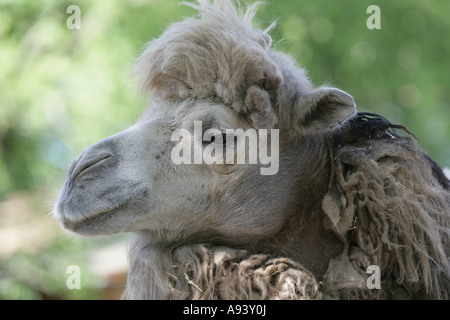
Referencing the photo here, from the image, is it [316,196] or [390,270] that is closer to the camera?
[390,270]

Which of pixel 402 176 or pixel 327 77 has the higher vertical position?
pixel 327 77

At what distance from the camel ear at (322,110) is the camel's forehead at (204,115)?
32cm

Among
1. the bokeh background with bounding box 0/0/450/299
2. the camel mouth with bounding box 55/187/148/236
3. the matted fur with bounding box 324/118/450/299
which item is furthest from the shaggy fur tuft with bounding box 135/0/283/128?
the bokeh background with bounding box 0/0/450/299

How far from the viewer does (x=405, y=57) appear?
9.38 metres

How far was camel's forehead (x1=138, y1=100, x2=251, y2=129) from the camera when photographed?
3.23m

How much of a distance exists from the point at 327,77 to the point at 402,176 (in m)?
5.88

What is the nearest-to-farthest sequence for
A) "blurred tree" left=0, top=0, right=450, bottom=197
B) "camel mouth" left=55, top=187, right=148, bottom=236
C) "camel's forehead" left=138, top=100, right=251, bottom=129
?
"camel mouth" left=55, top=187, right=148, bottom=236 < "camel's forehead" left=138, top=100, right=251, bottom=129 < "blurred tree" left=0, top=0, right=450, bottom=197

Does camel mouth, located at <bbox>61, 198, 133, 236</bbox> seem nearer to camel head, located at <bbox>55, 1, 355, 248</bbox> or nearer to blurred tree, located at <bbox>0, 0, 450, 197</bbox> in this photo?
camel head, located at <bbox>55, 1, 355, 248</bbox>

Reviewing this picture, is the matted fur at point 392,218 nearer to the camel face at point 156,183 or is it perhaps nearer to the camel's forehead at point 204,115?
the camel face at point 156,183

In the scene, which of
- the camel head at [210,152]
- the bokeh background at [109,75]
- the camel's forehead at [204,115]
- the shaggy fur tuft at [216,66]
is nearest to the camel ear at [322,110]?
the camel head at [210,152]

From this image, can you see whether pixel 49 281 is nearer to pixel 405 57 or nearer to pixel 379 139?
pixel 405 57

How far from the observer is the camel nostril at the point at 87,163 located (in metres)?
3.08
